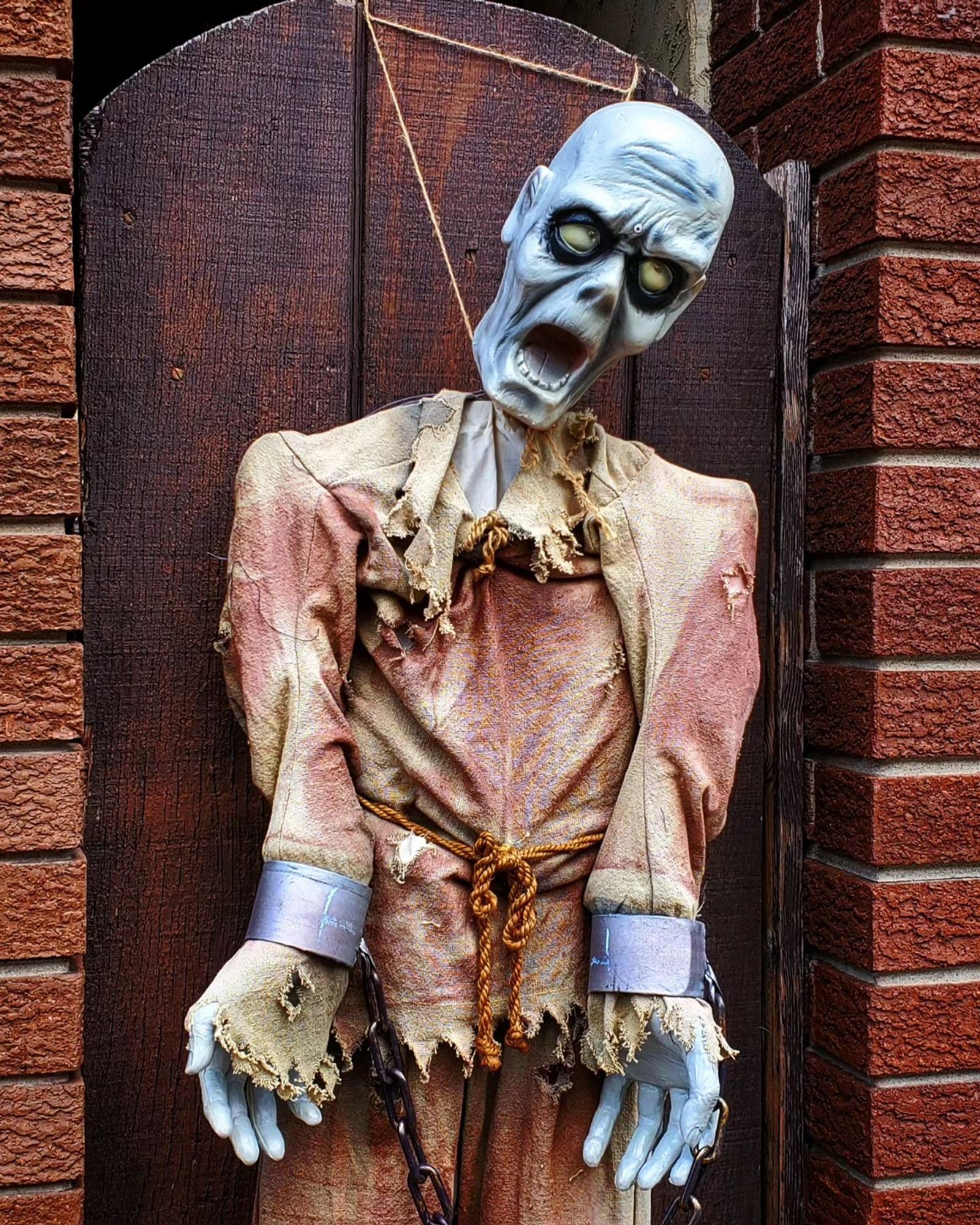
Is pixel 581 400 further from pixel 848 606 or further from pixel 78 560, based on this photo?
pixel 78 560

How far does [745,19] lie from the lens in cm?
182

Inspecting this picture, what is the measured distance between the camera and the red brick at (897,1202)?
153cm

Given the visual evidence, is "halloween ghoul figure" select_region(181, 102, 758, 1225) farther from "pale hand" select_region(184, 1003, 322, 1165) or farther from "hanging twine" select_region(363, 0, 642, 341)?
"hanging twine" select_region(363, 0, 642, 341)

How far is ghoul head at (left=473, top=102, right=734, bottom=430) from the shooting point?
3.83 ft

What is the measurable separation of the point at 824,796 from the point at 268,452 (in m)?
0.81

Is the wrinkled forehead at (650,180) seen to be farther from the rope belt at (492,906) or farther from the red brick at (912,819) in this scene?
the red brick at (912,819)

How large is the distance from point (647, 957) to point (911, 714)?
1.69 feet

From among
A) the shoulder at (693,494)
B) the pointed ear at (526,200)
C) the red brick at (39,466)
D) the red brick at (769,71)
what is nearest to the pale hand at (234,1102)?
the red brick at (39,466)

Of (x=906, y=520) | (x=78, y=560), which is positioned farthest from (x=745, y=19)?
(x=78, y=560)

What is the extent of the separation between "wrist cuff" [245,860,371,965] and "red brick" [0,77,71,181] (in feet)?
2.31

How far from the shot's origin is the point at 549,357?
4.03 ft

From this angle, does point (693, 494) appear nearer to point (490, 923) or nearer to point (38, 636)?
point (490, 923)

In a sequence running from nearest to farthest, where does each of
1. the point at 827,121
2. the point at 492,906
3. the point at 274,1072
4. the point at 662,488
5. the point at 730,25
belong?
1. the point at 274,1072
2. the point at 492,906
3. the point at 662,488
4. the point at 827,121
5. the point at 730,25

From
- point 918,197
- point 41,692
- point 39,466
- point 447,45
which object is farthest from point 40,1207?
point 918,197
